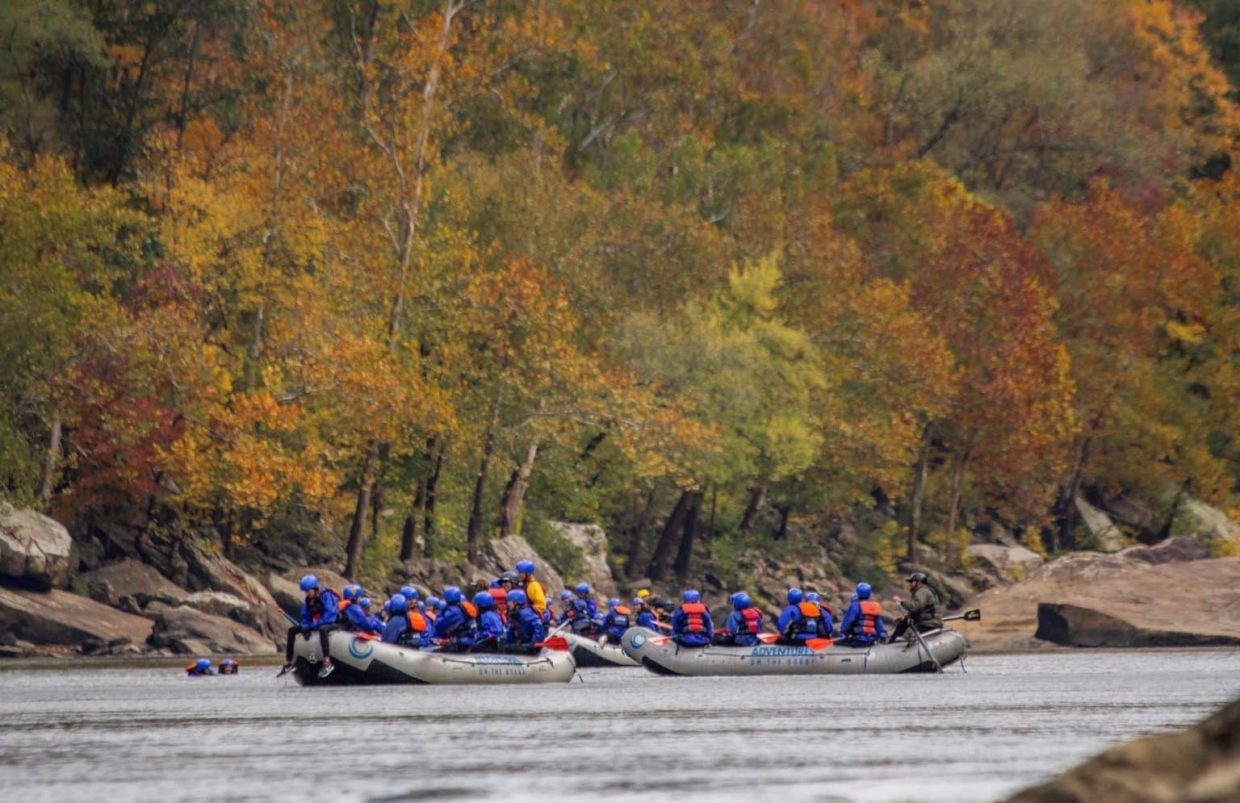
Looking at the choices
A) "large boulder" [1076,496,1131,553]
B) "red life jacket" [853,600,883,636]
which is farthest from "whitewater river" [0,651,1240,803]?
"large boulder" [1076,496,1131,553]

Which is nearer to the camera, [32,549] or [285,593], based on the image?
[32,549]

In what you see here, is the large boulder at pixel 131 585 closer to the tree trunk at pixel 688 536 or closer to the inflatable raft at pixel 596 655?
the inflatable raft at pixel 596 655

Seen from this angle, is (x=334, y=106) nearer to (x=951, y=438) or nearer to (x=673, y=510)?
(x=673, y=510)

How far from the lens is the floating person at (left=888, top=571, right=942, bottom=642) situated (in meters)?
41.0

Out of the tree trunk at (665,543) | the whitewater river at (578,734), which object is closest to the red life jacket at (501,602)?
the whitewater river at (578,734)

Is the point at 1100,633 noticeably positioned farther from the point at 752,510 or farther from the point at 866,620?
the point at 752,510

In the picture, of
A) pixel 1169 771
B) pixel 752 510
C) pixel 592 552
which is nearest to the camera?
pixel 1169 771

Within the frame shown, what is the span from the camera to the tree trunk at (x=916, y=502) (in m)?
69.3

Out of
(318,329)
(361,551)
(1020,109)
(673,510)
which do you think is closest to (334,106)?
(318,329)

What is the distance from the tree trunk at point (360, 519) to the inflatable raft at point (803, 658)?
46.4 feet

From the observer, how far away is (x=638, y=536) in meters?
68.4

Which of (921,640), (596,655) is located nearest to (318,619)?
(596,655)

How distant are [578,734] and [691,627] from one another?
16790 millimetres

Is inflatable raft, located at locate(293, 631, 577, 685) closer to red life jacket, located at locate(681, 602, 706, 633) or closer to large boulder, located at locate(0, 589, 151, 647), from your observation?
red life jacket, located at locate(681, 602, 706, 633)
